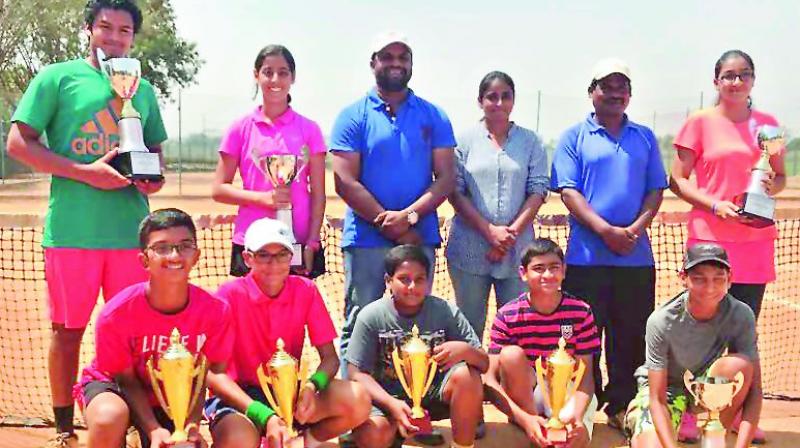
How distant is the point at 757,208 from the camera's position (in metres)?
4.14

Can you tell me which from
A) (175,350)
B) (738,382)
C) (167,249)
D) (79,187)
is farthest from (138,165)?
(738,382)

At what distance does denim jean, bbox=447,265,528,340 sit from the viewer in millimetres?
4516

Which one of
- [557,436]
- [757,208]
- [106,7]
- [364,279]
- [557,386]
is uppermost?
[106,7]

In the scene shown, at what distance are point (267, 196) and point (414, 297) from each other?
2.75 feet

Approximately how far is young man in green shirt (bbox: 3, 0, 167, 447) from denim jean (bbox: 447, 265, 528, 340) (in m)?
1.65

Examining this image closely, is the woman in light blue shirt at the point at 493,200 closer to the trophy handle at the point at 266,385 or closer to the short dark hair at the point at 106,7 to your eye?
the trophy handle at the point at 266,385

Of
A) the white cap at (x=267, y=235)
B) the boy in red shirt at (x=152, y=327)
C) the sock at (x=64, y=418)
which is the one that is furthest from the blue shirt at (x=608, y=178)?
the sock at (x=64, y=418)

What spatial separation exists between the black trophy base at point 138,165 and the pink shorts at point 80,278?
0.38 m

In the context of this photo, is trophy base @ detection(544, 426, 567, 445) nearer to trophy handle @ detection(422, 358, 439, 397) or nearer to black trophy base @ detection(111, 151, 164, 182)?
trophy handle @ detection(422, 358, 439, 397)

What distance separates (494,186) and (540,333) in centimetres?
86

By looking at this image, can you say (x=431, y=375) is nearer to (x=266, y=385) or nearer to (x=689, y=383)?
(x=266, y=385)

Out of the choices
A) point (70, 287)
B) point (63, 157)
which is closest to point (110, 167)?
point (63, 157)

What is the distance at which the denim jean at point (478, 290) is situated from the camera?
4.52m

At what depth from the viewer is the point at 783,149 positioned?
4309 mm
